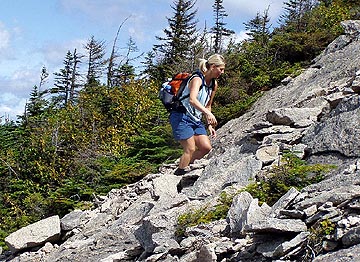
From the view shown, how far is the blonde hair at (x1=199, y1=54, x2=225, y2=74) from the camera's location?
7.48m

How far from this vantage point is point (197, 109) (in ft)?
24.6

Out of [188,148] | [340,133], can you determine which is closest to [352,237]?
[340,133]

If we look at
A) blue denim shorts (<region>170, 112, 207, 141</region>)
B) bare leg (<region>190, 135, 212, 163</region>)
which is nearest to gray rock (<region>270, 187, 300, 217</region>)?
blue denim shorts (<region>170, 112, 207, 141</region>)

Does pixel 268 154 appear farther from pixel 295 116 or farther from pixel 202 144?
pixel 295 116

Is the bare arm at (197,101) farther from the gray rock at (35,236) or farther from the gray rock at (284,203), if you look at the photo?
the gray rock at (35,236)

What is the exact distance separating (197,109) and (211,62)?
0.66 m

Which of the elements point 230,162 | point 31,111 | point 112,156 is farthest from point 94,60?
point 230,162

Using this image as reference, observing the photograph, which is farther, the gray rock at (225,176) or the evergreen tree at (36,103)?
the evergreen tree at (36,103)

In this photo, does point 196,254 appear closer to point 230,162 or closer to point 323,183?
point 323,183

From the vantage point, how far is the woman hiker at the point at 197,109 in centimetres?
745

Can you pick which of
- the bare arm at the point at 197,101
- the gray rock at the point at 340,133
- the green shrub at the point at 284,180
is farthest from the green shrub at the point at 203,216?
the gray rock at the point at 340,133

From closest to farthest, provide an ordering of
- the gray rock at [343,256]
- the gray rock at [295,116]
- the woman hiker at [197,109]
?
the gray rock at [343,256] → the woman hiker at [197,109] → the gray rock at [295,116]

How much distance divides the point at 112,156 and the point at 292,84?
22.7ft

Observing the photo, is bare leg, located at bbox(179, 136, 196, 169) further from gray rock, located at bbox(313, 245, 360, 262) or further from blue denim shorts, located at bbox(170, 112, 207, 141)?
gray rock, located at bbox(313, 245, 360, 262)
